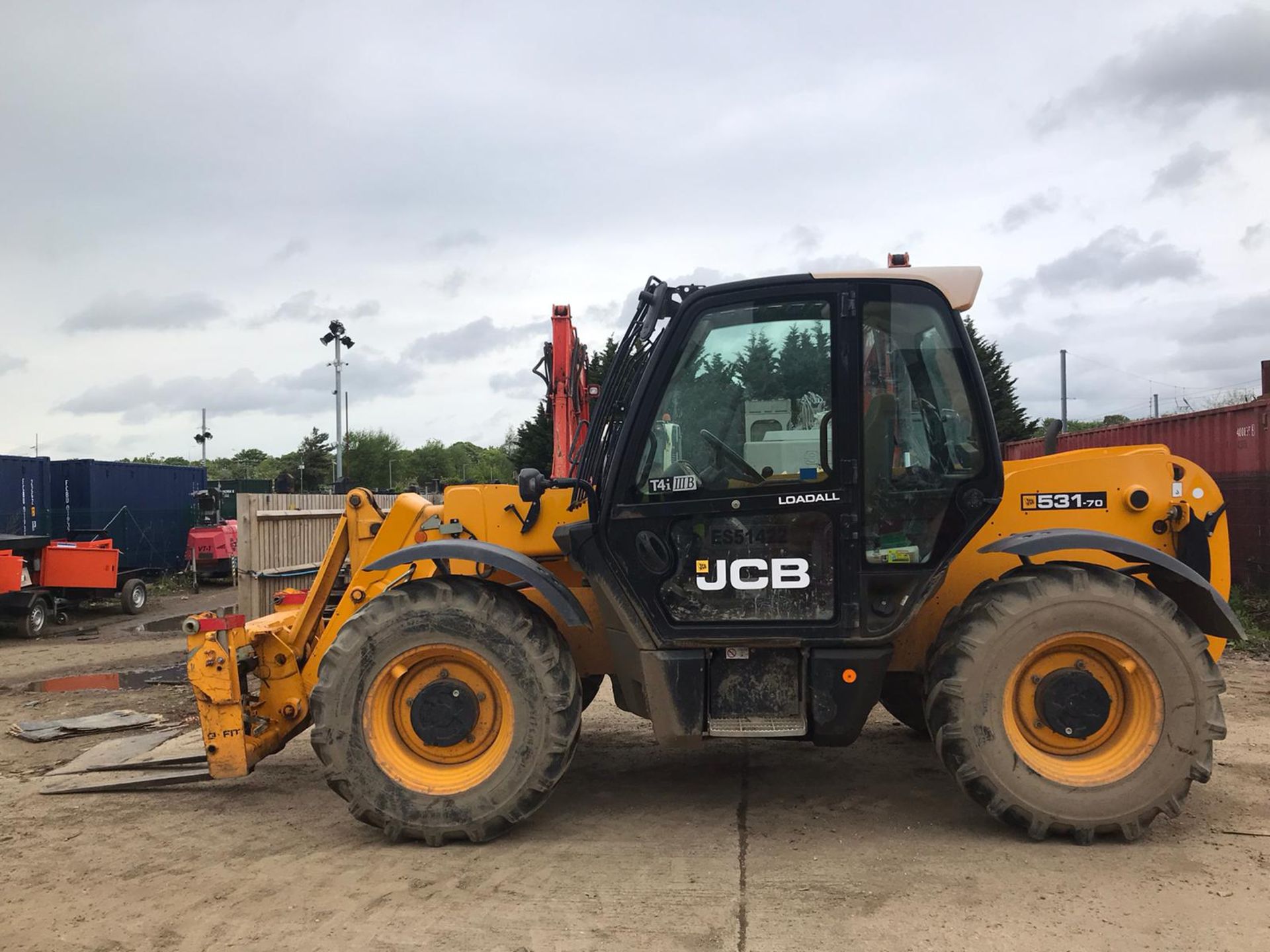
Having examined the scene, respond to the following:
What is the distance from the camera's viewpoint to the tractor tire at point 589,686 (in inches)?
216

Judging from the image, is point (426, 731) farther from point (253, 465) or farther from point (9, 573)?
point (253, 465)

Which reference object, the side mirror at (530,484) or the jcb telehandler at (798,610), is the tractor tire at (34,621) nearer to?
the jcb telehandler at (798,610)

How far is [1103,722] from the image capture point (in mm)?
4496

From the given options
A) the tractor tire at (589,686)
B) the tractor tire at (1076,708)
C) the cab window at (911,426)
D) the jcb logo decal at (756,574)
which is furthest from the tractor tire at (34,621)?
the tractor tire at (1076,708)

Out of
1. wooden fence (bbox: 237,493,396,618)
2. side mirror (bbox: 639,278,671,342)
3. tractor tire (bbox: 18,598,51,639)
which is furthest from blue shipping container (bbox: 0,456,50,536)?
side mirror (bbox: 639,278,671,342)

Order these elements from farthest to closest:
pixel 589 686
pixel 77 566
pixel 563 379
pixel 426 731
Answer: pixel 77 566
pixel 563 379
pixel 589 686
pixel 426 731

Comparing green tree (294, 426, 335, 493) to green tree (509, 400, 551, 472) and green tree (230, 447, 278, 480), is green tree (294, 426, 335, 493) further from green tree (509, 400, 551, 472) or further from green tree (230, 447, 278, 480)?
green tree (509, 400, 551, 472)

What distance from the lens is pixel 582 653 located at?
Answer: 528 centimetres

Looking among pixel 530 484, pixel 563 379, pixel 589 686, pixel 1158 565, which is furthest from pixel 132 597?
pixel 1158 565

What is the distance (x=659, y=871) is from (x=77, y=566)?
44.9 feet

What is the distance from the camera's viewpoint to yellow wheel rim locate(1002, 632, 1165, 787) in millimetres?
4453

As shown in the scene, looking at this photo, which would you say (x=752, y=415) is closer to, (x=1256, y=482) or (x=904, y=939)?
(x=904, y=939)

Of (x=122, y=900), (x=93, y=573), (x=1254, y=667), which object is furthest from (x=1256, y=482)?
(x=93, y=573)

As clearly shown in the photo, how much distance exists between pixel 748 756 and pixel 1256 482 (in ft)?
24.1
